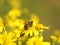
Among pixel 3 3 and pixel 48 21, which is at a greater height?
pixel 3 3

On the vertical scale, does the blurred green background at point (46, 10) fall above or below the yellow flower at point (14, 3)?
below

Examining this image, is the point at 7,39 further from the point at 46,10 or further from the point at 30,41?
the point at 46,10

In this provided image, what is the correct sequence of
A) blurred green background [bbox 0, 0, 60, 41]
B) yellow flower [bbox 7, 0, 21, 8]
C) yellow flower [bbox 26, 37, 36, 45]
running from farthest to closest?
blurred green background [bbox 0, 0, 60, 41] < yellow flower [bbox 7, 0, 21, 8] < yellow flower [bbox 26, 37, 36, 45]

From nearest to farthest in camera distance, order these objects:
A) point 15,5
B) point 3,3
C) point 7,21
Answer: point 7,21 → point 3,3 → point 15,5

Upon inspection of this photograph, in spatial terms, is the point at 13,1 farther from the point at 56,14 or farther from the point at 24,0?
the point at 56,14

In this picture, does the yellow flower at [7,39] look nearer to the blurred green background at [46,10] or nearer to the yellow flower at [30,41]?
the yellow flower at [30,41]

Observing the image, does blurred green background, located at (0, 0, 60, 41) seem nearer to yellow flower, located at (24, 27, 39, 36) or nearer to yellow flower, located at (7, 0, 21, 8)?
yellow flower, located at (7, 0, 21, 8)

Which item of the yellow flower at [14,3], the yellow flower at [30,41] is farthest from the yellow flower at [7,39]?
the yellow flower at [14,3]

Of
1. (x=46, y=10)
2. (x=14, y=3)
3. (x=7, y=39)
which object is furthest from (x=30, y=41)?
(x=46, y=10)

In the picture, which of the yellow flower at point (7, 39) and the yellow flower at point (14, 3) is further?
the yellow flower at point (14, 3)

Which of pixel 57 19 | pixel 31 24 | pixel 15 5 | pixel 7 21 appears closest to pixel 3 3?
pixel 15 5

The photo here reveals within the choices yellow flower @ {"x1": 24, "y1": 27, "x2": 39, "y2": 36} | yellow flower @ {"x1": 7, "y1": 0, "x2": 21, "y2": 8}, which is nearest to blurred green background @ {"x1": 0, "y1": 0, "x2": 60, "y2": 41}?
yellow flower @ {"x1": 7, "y1": 0, "x2": 21, "y2": 8}
